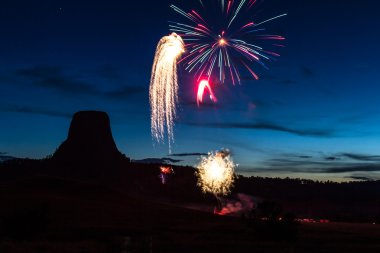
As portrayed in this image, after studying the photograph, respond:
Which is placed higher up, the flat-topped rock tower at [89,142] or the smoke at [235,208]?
the flat-topped rock tower at [89,142]

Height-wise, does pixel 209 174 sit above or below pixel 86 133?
below

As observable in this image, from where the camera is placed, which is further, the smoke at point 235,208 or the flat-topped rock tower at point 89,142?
the flat-topped rock tower at point 89,142

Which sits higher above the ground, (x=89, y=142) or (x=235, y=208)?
(x=89, y=142)

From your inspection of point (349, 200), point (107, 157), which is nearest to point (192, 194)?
point (107, 157)

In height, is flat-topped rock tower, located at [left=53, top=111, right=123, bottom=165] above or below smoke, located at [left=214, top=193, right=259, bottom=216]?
above

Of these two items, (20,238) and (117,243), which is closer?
(117,243)

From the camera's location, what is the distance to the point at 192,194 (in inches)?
6166

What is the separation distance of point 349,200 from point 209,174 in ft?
442

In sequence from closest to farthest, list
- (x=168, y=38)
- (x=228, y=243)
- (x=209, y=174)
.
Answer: (x=228, y=243) < (x=168, y=38) < (x=209, y=174)

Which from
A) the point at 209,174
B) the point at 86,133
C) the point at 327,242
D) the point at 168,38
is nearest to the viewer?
the point at 327,242

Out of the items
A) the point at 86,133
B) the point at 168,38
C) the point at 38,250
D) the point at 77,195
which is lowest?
the point at 38,250

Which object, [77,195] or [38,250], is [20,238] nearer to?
[38,250]

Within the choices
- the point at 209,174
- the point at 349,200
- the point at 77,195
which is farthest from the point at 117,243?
the point at 349,200

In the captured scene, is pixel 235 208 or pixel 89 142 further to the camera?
pixel 89 142
